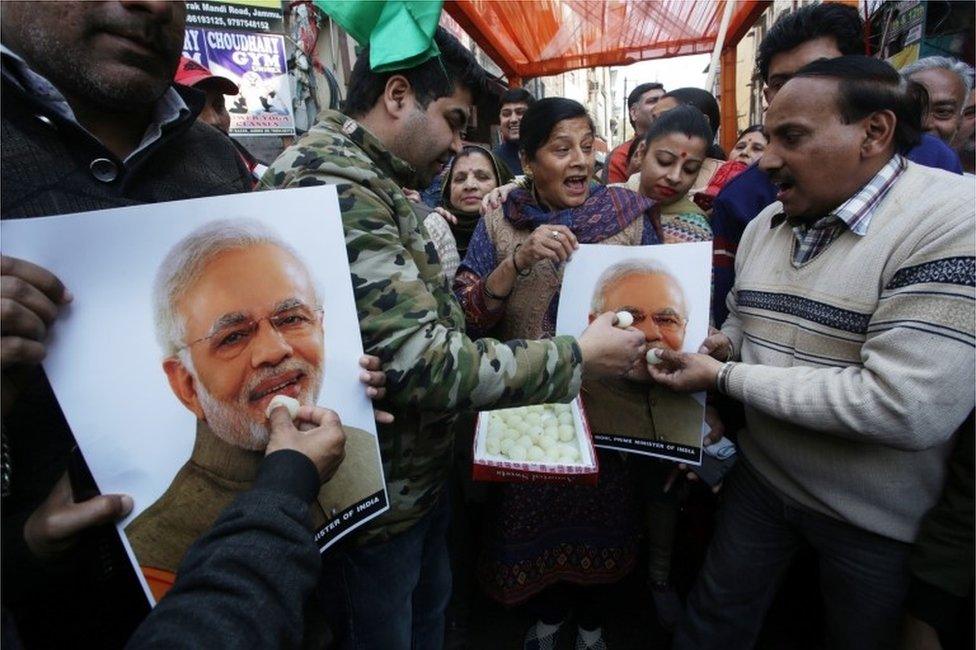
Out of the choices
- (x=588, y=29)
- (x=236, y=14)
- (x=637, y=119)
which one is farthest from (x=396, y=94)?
(x=236, y=14)

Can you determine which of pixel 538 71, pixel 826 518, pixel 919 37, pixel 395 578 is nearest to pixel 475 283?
pixel 395 578

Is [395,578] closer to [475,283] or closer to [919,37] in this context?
[475,283]

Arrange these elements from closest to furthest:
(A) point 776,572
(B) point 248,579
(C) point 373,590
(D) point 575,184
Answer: (B) point 248,579
(C) point 373,590
(A) point 776,572
(D) point 575,184

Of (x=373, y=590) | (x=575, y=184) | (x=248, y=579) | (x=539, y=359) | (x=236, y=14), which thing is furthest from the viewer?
(x=236, y=14)

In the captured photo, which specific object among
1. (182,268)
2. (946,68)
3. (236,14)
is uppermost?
(236,14)

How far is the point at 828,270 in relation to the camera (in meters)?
1.31

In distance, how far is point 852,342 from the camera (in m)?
1.27

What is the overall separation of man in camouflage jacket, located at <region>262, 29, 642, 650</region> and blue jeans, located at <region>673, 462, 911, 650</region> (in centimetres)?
75

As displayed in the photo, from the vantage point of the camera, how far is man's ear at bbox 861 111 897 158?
50.1 inches

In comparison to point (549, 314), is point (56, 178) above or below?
above

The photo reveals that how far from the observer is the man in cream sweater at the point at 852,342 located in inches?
43.9

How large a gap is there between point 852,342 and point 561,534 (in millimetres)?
1299

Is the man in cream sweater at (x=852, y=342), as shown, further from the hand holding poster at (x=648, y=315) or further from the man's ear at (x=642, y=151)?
the man's ear at (x=642, y=151)

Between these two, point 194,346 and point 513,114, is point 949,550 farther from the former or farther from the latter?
point 513,114
